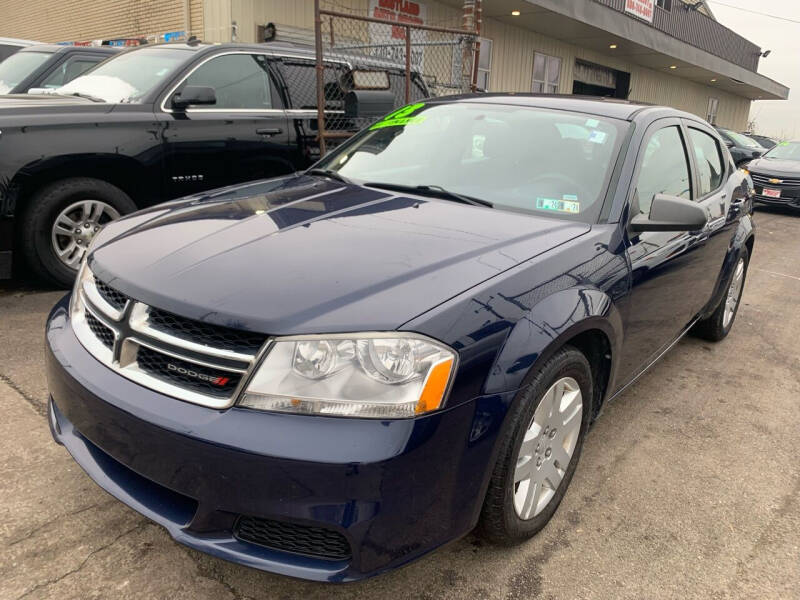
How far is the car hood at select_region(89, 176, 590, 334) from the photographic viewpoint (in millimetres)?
1747

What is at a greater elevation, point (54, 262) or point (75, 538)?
point (54, 262)

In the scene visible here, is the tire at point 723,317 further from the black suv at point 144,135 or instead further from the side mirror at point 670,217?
the black suv at point 144,135

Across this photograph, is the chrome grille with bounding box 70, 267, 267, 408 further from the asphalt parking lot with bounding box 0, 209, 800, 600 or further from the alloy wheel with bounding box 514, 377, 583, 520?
the alloy wheel with bounding box 514, 377, 583, 520

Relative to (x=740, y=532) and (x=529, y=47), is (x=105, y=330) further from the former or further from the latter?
(x=529, y=47)

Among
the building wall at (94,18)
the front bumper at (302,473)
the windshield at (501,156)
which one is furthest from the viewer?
the building wall at (94,18)

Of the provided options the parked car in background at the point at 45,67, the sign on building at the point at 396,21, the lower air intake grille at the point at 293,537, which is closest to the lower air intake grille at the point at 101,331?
the lower air intake grille at the point at 293,537

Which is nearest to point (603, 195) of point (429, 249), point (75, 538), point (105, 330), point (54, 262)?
point (429, 249)

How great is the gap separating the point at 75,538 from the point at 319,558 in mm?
1012

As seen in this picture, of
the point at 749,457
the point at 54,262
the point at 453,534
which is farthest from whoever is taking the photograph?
the point at 54,262

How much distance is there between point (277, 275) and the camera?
190cm

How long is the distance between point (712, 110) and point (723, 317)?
102ft

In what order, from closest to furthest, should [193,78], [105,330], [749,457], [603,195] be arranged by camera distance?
1. [105,330]
2. [603,195]
3. [749,457]
4. [193,78]

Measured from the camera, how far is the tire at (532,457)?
76.2 inches

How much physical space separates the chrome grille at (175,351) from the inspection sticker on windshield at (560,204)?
1.45 metres
